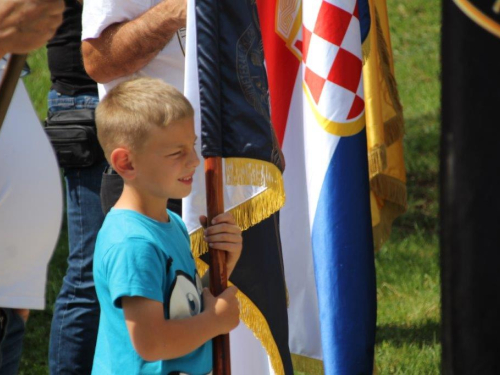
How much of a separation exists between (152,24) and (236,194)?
1.82 ft

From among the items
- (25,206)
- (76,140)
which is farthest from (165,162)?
(76,140)

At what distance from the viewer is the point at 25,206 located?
2242 mm

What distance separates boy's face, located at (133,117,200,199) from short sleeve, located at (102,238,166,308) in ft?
0.54

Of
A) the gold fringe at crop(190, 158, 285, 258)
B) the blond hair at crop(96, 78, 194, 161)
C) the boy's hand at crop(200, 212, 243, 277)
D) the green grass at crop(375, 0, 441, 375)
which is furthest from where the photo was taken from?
the green grass at crop(375, 0, 441, 375)

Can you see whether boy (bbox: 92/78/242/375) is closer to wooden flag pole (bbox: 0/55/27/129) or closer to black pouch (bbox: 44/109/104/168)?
wooden flag pole (bbox: 0/55/27/129)

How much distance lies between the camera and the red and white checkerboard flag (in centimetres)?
312

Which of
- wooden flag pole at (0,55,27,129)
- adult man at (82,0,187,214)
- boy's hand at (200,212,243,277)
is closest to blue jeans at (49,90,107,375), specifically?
adult man at (82,0,187,214)

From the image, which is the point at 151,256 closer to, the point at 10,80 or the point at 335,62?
the point at 10,80

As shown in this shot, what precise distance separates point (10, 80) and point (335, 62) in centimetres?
158

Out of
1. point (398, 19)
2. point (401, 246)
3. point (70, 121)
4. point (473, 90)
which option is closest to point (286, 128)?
point (70, 121)

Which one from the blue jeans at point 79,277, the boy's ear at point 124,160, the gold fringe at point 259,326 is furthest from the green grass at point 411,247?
the boy's ear at point 124,160

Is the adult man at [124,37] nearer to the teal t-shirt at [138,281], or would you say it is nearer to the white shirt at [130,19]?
the white shirt at [130,19]

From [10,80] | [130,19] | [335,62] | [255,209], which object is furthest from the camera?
[335,62]

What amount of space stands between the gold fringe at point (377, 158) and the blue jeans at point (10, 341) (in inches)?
64.4
